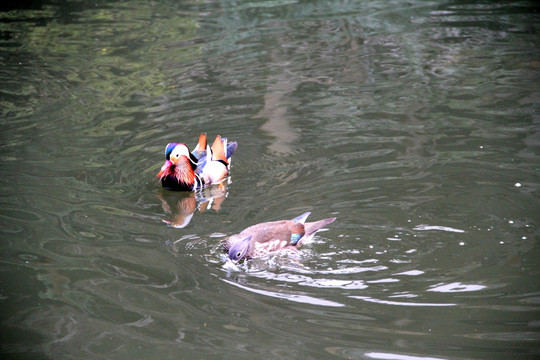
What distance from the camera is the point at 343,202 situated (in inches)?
277

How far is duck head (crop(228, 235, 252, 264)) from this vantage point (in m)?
5.86

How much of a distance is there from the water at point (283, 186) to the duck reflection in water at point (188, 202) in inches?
1.4

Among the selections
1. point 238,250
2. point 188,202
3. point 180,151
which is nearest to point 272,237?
point 238,250

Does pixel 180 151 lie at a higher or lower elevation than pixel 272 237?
higher

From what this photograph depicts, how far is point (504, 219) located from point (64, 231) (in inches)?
160

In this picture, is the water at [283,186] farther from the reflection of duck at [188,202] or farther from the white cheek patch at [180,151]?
the white cheek patch at [180,151]

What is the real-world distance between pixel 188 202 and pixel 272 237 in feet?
6.60

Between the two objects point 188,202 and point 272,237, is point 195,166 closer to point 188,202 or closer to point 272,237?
point 188,202

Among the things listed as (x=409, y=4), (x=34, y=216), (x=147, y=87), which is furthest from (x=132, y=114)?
(x=409, y=4)

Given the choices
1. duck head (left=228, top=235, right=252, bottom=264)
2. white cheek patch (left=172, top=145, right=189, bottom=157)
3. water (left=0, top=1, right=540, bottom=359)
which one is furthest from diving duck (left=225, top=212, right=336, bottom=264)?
white cheek patch (left=172, top=145, right=189, bottom=157)

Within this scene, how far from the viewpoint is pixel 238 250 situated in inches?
231

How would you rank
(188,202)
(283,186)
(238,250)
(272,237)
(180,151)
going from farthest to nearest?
(180,151)
(188,202)
(283,186)
(272,237)
(238,250)

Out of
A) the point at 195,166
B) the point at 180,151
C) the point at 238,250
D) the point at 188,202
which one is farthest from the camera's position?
the point at 195,166

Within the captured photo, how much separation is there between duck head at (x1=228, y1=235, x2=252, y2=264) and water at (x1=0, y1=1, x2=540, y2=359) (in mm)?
146
